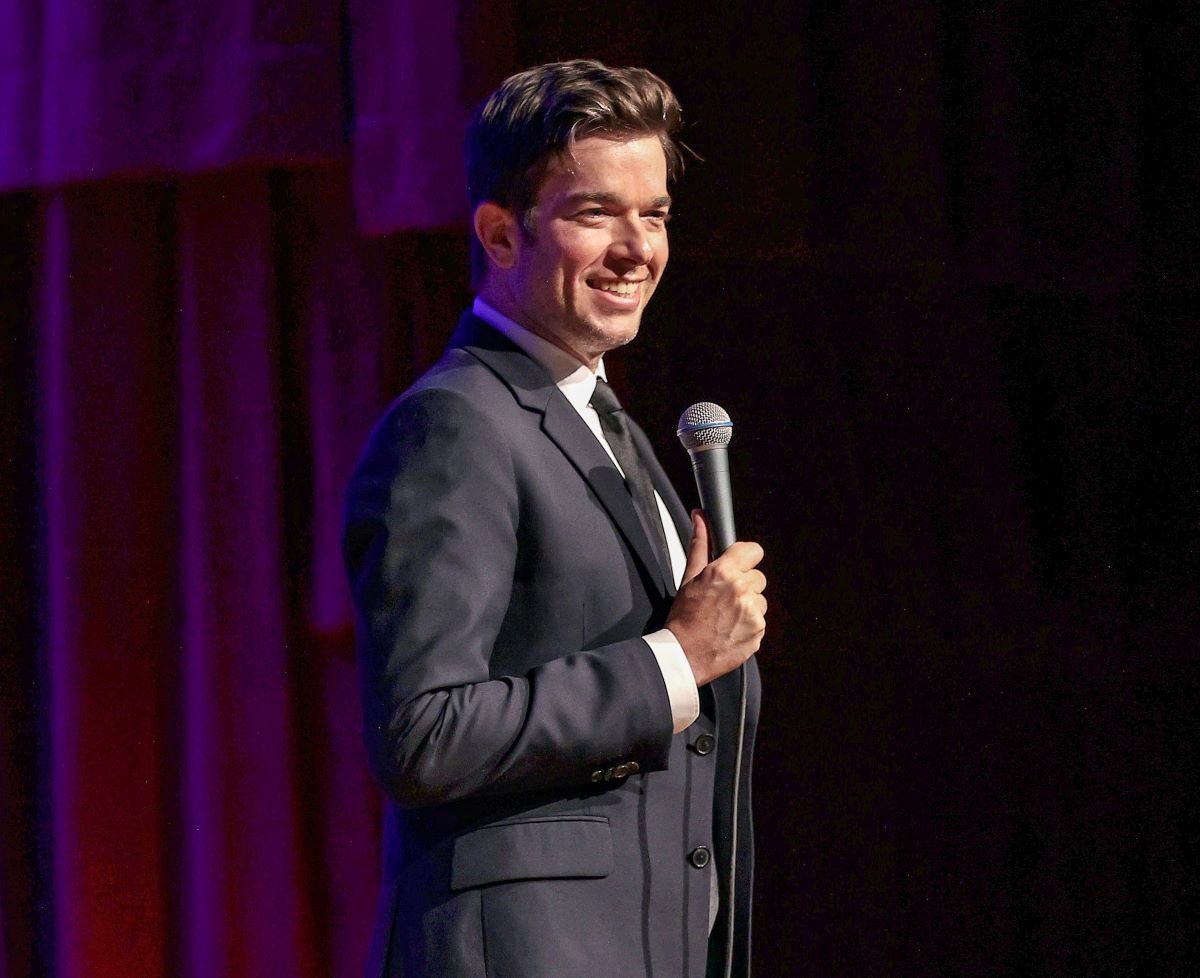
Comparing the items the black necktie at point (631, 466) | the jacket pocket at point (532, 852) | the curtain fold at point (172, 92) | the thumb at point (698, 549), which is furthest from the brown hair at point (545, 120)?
the curtain fold at point (172, 92)

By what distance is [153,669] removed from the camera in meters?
2.19

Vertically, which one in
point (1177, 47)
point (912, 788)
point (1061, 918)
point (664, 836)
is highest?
point (1177, 47)

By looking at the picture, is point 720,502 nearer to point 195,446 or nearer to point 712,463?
point 712,463

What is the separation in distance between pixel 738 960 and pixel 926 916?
1327 mm

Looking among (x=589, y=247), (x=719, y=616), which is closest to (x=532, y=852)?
(x=719, y=616)

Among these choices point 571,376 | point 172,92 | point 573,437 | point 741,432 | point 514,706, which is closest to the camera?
point 514,706

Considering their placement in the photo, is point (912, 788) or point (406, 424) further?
point (912, 788)

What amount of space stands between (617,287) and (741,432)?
114 centimetres

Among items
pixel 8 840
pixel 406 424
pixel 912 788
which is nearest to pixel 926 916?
pixel 912 788

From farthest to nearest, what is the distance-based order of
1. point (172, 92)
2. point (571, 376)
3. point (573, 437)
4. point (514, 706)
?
1. point (172, 92)
2. point (571, 376)
3. point (573, 437)
4. point (514, 706)

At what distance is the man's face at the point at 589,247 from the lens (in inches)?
55.2

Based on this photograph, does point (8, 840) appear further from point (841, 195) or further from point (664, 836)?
point (841, 195)

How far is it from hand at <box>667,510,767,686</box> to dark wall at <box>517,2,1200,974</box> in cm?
115

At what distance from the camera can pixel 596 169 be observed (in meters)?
1.40
